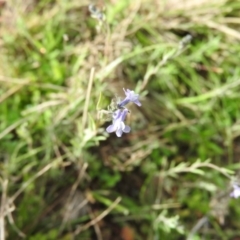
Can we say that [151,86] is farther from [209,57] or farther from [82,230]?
[82,230]

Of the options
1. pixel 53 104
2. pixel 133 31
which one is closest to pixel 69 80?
pixel 53 104

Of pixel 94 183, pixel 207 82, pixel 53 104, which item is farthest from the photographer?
pixel 207 82

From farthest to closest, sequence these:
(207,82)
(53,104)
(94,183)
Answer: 1. (207,82)
2. (94,183)
3. (53,104)

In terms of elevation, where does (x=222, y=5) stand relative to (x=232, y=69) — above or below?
above

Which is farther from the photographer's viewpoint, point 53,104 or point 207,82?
point 207,82

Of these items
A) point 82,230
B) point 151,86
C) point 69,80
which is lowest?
point 82,230

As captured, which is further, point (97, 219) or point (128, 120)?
point (128, 120)
